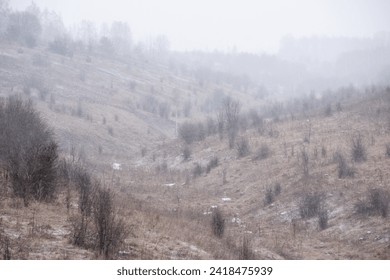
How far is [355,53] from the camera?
373 ft

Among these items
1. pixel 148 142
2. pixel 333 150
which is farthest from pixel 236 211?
pixel 148 142

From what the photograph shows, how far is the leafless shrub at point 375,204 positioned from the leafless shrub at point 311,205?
60.6 inches

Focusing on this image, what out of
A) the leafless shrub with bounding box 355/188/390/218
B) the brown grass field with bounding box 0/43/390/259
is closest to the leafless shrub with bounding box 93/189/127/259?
the brown grass field with bounding box 0/43/390/259

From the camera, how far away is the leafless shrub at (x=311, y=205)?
14.2 m

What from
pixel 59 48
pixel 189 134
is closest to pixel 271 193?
pixel 189 134

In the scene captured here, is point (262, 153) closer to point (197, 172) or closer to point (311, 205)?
point (197, 172)

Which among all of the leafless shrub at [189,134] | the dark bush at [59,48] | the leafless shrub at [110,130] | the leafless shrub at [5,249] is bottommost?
the leafless shrub at [110,130]

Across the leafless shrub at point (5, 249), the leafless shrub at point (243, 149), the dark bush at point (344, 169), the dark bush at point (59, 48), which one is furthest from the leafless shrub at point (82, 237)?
the dark bush at point (59, 48)

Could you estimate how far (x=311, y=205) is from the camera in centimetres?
1430

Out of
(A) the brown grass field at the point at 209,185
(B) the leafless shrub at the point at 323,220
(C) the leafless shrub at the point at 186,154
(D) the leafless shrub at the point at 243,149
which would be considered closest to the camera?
(A) the brown grass field at the point at 209,185

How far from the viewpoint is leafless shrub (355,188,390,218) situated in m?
12.1

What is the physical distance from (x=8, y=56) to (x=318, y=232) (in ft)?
172

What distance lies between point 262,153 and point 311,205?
9.36m

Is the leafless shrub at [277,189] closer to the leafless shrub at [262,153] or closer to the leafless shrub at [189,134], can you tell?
the leafless shrub at [262,153]
